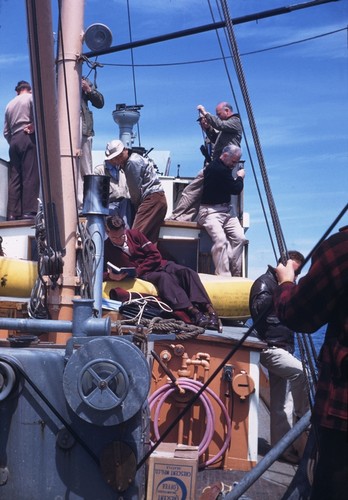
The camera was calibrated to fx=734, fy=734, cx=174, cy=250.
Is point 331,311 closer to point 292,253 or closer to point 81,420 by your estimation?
point 81,420

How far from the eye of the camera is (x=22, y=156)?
979cm

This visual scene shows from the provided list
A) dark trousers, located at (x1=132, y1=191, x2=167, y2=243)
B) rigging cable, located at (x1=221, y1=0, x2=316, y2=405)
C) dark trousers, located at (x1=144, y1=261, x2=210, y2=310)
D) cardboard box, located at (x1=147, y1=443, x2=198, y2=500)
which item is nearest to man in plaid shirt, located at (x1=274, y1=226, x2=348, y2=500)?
rigging cable, located at (x1=221, y1=0, x2=316, y2=405)

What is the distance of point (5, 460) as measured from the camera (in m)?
3.94

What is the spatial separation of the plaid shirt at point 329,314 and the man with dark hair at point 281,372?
443 centimetres

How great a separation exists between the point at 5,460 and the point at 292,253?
4.35 meters

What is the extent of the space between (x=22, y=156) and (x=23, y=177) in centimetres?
28

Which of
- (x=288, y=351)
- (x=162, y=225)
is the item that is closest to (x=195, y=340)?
(x=288, y=351)

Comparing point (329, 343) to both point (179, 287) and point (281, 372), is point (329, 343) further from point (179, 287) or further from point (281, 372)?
point (179, 287)

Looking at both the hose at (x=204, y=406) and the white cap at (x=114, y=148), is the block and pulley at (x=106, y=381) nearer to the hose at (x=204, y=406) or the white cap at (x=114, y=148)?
the hose at (x=204, y=406)

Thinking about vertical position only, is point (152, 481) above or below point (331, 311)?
below

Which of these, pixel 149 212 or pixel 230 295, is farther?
pixel 149 212

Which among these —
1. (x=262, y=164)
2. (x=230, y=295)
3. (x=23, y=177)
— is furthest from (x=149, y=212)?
(x=262, y=164)

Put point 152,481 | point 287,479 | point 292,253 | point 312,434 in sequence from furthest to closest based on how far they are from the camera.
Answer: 1. point 292,253
2. point 287,479
3. point 152,481
4. point 312,434

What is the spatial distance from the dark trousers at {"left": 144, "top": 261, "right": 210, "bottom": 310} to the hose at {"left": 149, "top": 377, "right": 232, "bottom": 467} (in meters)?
0.94
